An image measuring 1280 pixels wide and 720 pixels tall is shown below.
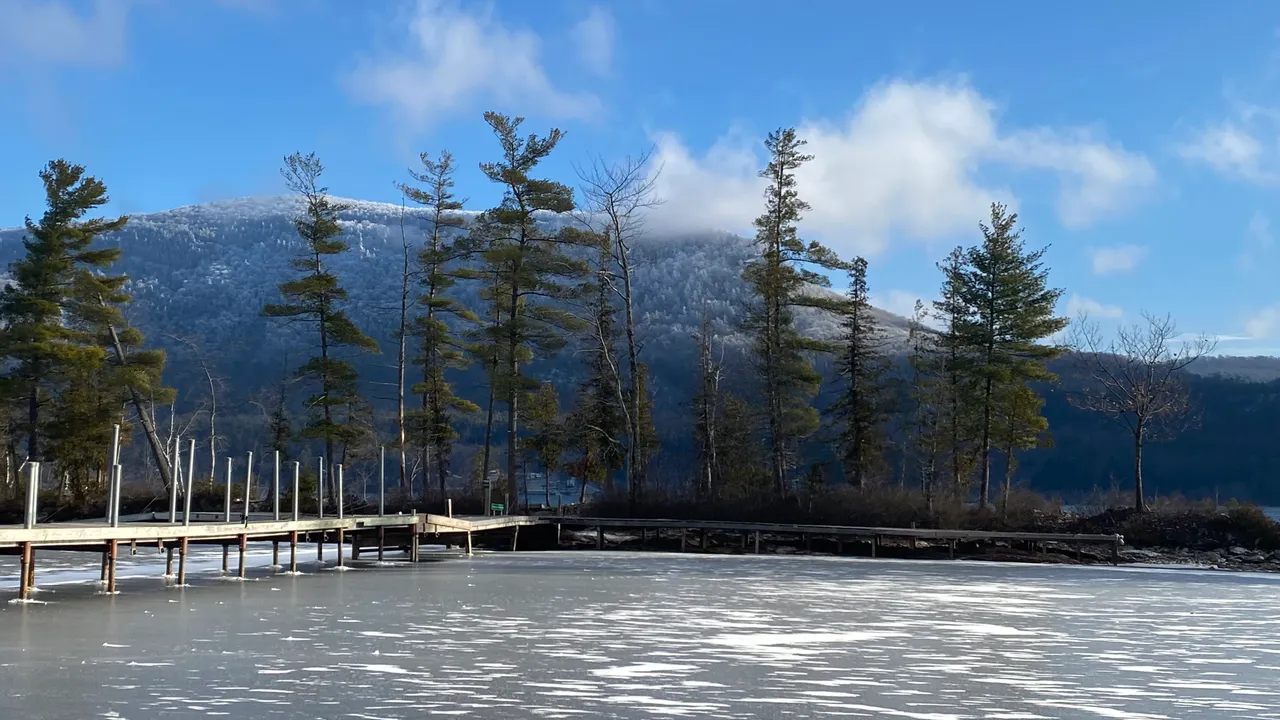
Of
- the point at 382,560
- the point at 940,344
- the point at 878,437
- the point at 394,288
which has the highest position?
the point at 394,288

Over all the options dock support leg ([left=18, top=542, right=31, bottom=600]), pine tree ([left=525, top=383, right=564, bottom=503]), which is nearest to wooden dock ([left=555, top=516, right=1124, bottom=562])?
pine tree ([left=525, top=383, right=564, bottom=503])

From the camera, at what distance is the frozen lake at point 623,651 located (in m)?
7.20

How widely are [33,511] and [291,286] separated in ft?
97.3

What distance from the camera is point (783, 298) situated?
42.8 m

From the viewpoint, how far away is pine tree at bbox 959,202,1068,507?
4172 cm

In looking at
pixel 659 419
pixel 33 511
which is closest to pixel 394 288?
pixel 659 419

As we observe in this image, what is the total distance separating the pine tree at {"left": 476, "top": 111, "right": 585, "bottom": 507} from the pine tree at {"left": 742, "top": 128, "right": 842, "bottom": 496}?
25.3ft

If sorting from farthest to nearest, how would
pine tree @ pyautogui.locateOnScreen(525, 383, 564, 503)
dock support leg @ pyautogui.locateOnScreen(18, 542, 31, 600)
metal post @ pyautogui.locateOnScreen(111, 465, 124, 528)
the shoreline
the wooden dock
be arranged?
1. pine tree @ pyautogui.locateOnScreen(525, 383, 564, 503)
2. the wooden dock
3. the shoreline
4. metal post @ pyautogui.locateOnScreen(111, 465, 124, 528)
5. dock support leg @ pyautogui.locateOnScreen(18, 542, 31, 600)

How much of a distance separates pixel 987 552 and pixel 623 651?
2732 centimetres

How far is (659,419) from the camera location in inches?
5325

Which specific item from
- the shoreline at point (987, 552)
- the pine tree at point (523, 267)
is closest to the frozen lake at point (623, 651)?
the shoreline at point (987, 552)

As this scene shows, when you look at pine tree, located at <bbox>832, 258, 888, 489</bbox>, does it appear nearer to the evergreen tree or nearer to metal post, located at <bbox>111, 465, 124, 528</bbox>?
the evergreen tree

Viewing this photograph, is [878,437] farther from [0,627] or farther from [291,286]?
[0,627]

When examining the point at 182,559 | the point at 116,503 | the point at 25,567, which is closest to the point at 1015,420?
the point at 182,559
